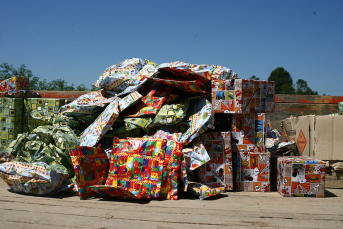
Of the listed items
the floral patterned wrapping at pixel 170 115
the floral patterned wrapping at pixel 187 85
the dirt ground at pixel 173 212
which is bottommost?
the dirt ground at pixel 173 212

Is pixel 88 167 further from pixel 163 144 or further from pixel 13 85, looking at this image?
pixel 13 85

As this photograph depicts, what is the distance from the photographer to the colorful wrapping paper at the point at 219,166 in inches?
133

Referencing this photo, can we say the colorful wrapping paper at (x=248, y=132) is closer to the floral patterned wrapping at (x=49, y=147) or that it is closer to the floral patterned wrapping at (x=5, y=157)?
the floral patterned wrapping at (x=49, y=147)

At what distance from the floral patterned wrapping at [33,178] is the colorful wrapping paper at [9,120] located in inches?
62.4

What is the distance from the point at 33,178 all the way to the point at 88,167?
590 millimetres

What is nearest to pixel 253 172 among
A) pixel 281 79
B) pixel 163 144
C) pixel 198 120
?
pixel 198 120

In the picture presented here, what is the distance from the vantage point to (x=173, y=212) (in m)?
2.54

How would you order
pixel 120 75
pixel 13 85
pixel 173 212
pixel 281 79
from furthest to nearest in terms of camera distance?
1. pixel 281 79
2. pixel 13 85
3. pixel 120 75
4. pixel 173 212

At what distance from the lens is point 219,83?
3.52 m

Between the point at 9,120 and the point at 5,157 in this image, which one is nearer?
the point at 5,157

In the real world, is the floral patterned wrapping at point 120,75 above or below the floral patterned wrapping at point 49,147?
above

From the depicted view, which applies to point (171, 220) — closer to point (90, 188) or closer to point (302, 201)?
point (90, 188)

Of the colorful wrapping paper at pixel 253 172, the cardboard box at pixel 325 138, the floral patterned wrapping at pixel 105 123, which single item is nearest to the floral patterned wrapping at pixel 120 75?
the floral patterned wrapping at pixel 105 123

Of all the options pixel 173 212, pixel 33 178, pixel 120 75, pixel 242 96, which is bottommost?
pixel 173 212
